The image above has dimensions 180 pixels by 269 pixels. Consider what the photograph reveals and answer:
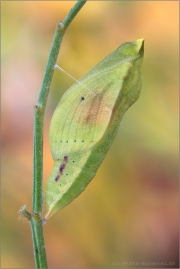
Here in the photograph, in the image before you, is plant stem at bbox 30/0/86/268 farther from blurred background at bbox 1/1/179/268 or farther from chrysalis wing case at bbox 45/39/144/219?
blurred background at bbox 1/1/179/268

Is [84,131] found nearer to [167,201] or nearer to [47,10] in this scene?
[167,201]

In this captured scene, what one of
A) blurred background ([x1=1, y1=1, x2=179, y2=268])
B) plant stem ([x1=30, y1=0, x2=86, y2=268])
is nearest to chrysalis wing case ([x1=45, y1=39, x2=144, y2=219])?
plant stem ([x1=30, y1=0, x2=86, y2=268])

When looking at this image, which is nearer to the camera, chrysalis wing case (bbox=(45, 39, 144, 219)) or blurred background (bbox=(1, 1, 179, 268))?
chrysalis wing case (bbox=(45, 39, 144, 219))

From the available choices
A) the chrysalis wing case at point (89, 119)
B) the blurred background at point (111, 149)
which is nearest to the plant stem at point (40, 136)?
the chrysalis wing case at point (89, 119)

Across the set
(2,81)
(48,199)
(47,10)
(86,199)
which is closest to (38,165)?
(48,199)
